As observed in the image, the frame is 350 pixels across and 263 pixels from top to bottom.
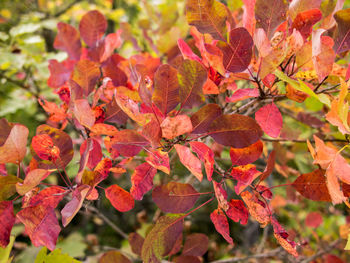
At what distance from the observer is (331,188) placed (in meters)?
0.42

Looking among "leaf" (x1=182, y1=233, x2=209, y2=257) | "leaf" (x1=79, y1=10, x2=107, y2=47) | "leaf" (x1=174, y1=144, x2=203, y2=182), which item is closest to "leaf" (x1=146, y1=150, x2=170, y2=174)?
"leaf" (x1=174, y1=144, x2=203, y2=182)

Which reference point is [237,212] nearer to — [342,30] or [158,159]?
[158,159]

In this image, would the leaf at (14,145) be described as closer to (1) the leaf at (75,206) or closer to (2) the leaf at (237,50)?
(1) the leaf at (75,206)

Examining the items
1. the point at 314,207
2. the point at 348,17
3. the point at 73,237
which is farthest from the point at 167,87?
the point at 314,207

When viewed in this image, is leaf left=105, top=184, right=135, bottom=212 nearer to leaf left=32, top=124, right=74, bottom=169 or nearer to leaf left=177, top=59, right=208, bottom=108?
leaf left=32, top=124, right=74, bottom=169

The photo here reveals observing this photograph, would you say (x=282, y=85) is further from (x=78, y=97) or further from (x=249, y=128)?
(x=78, y=97)

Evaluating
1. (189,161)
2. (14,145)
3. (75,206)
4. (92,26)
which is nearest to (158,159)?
(189,161)

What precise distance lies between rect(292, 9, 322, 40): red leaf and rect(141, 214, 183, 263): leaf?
45 centimetres

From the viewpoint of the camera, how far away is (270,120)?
21.0 inches

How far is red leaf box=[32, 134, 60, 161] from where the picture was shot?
51 centimetres

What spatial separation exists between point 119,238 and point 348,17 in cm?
171

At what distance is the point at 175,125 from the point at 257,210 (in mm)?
225

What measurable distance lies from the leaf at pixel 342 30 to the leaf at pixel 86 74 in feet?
1.63

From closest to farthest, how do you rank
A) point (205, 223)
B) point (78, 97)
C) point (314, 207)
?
1. point (78, 97)
2. point (205, 223)
3. point (314, 207)
